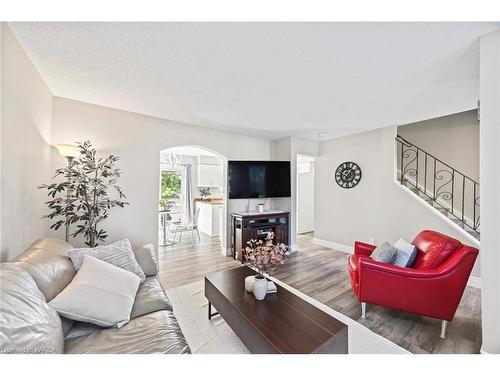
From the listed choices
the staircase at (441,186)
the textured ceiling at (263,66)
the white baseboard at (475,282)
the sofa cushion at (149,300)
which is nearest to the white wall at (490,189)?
the textured ceiling at (263,66)

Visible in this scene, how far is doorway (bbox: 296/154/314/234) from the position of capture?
6180 millimetres

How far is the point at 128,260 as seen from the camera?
1.91 meters

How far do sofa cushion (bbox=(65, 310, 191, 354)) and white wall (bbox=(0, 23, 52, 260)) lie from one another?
3.34ft

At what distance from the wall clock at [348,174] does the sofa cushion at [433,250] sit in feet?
6.71

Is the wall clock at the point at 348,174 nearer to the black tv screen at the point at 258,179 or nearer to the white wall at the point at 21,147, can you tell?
the black tv screen at the point at 258,179

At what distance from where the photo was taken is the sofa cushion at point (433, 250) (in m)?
1.94

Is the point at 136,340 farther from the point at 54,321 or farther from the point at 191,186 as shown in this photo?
the point at 191,186

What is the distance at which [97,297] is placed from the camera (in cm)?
137

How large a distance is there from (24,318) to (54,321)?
20 cm

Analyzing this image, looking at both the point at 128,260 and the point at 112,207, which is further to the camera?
the point at 112,207

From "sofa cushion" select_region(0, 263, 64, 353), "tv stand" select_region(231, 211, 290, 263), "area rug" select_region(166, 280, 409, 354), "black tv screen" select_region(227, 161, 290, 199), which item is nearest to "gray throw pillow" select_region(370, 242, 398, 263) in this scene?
"area rug" select_region(166, 280, 409, 354)
